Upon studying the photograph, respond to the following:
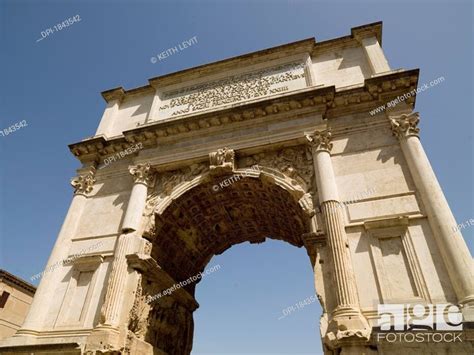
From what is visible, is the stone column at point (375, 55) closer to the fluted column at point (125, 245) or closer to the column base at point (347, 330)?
the column base at point (347, 330)

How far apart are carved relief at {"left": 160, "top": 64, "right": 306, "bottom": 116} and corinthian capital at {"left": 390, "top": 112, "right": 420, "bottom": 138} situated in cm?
379

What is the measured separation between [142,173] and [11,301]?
669 inches

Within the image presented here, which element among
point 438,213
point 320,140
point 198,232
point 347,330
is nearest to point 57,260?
point 198,232

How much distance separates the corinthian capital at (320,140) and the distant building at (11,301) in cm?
2001

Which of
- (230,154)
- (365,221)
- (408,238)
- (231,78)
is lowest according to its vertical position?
(408,238)

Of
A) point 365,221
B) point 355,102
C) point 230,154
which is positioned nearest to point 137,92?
point 230,154

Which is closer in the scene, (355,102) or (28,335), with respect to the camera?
(28,335)

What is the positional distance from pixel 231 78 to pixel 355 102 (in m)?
4.99

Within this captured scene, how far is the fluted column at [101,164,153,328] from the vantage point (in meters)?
8.17

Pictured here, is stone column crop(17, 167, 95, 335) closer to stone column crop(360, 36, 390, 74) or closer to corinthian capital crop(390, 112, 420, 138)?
corinthian capital crop(390, 112, 420, 138)

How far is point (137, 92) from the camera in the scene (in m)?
14.2

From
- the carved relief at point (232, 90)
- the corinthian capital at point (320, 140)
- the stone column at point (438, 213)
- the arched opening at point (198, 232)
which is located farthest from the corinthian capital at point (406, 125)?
the carved relief at point (232, 90)

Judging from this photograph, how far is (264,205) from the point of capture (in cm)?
1099

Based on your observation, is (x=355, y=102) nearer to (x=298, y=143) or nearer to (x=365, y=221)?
(x=298, y=143)
